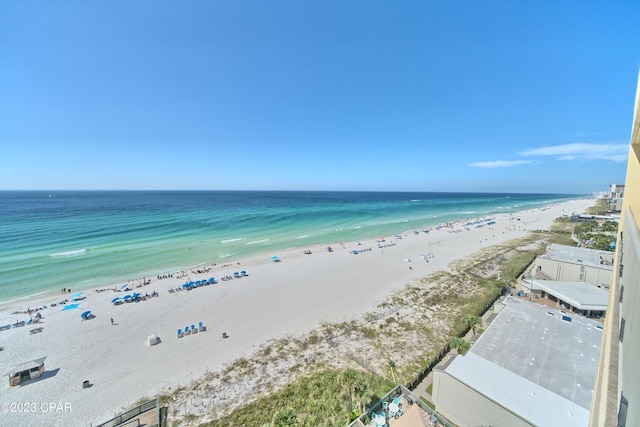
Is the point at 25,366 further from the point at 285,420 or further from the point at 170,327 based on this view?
the point at 285,420

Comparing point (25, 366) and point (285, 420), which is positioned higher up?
point (285, 420)

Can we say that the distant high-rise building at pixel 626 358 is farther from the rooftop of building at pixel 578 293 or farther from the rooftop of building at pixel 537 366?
the rooftop of building at pixel 578 293

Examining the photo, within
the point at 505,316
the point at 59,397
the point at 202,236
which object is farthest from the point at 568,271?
the point at 202,236

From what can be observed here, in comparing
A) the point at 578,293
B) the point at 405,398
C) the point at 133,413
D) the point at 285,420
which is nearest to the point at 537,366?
the point at 405,398

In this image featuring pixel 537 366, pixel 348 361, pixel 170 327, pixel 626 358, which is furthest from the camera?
pixel 170 327

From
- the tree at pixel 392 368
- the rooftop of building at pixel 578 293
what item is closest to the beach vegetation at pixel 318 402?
the tree at pixel 392 368

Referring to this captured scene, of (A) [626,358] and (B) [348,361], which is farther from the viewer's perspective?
(B) [348,361]

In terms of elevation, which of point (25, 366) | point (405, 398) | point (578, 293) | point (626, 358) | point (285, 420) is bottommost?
point (25, 366)

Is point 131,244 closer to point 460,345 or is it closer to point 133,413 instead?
point 133,413

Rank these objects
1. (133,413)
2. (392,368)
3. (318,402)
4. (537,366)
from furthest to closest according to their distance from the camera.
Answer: (392,368) → (318,402) → (133,413) → (537,366)
